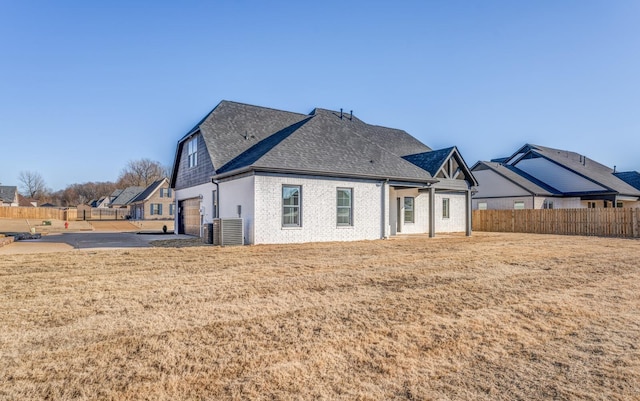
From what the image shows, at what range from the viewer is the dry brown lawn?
3420mm

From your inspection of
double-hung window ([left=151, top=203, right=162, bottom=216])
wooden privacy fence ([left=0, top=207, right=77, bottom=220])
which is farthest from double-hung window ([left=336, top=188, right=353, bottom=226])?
wooden privacy fence ([left=0, top=207, right=77, bottom=220])

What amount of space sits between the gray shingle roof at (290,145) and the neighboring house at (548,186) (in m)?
14.0

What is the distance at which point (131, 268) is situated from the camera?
369 inches

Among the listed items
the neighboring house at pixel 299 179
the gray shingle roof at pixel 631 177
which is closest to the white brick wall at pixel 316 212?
the neighboring house at pixel 299 179

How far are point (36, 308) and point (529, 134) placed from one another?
46.9 metres

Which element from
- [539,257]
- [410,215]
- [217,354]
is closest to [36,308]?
[217,354]

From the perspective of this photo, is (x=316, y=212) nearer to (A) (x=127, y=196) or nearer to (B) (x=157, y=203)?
(B) (x=157, y=203)

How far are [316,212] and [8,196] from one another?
6715cm

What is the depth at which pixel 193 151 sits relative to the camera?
2050 centimetres

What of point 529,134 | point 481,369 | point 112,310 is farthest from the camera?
point 529,134

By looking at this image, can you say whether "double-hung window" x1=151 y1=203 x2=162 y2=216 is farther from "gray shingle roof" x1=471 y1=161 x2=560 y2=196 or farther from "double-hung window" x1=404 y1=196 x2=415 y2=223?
"double-hung window" x1=404 y1=196 x2=415 y2=223

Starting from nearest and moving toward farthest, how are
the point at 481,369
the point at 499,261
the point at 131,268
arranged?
1. the point at 481,369
2. the point at 131,268
3. the point at 499,261

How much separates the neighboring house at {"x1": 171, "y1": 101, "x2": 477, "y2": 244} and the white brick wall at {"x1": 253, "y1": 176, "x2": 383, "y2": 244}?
4 cm

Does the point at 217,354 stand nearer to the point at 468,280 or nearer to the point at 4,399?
the point at 4,399
